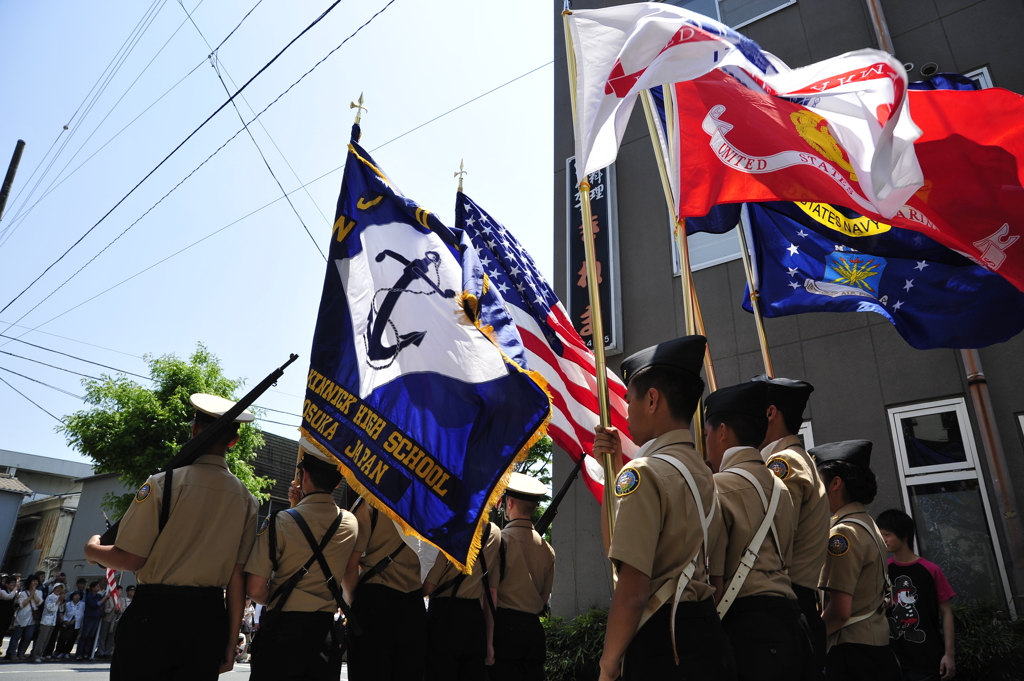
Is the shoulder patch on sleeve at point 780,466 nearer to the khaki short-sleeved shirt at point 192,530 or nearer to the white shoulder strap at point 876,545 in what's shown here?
the white shoulder strap at point 876,545

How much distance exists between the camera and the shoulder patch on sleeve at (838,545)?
3735 millimetres

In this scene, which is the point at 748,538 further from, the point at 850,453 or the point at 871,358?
the point at 871,358

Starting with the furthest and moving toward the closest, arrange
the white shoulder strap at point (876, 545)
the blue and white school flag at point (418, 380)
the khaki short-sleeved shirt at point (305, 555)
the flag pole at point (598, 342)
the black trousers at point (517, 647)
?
the black trousers at point (517, 647) → the white shoulder strap at point (876, 545) → the khaki short-sleeved shirt at point (305, 555) → the blue and white school flag at point (418, 380) → the flag pole at point (598, 342)

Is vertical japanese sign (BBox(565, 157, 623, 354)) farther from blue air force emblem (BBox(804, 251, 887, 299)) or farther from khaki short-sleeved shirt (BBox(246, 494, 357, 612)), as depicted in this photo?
khaki short-sleeved shirt (BBox(246, 494, 357, 612))

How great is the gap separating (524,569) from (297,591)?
2136mm

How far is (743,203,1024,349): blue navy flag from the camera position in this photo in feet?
16.8

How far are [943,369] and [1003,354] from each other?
0.53 meters

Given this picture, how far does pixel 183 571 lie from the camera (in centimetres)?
332

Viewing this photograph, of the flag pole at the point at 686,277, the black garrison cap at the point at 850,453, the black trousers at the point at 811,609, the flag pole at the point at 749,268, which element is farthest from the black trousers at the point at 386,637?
the flag pole at the point at 749,268

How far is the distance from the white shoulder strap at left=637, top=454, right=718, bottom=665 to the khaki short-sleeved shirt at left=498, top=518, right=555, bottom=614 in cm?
301

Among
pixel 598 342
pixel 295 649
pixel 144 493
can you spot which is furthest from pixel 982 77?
pixel 144 493

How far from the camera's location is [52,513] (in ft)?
109

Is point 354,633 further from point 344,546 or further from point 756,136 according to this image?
point 756,136

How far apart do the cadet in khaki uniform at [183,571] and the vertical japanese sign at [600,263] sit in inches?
250
